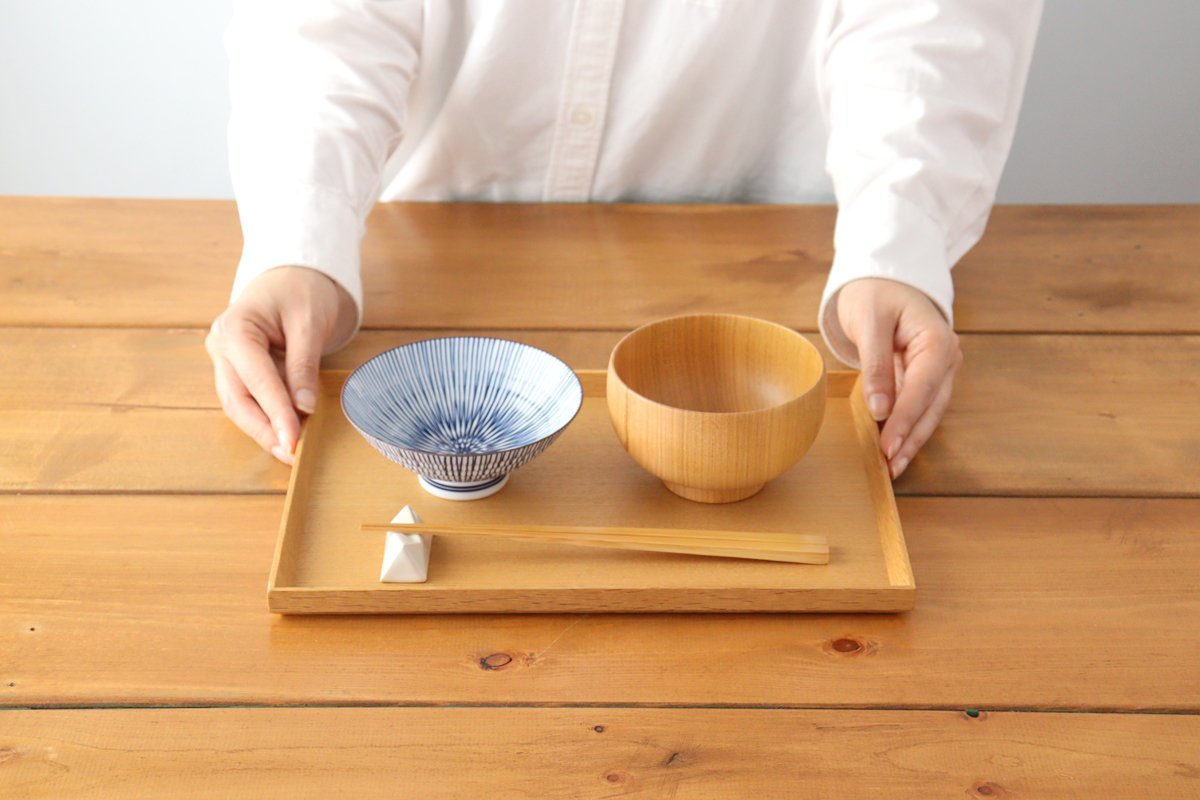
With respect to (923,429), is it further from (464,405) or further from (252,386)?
(252,386)

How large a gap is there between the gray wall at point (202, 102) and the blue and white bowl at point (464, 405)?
4.00 ft

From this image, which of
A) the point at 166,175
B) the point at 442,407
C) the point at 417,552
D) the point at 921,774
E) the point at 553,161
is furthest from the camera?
the point at 166,175

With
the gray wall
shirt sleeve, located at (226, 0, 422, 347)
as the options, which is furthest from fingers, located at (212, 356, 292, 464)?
the gray wall

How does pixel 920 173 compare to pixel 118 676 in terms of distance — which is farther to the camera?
pixel 920 173

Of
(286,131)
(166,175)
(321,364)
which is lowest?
(166,175)

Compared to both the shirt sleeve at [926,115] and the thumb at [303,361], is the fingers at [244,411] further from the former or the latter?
the shirt sleeve at [926,115]

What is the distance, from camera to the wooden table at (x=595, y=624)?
0.55 meters

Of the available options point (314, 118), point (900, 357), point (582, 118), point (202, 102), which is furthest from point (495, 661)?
point (202, 102)

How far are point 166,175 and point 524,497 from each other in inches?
56.4

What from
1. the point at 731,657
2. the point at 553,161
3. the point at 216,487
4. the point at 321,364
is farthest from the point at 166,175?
the point at 731,657

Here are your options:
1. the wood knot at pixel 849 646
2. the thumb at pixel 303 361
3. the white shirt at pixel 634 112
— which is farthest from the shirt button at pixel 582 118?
the wood knot at pixel 849 646

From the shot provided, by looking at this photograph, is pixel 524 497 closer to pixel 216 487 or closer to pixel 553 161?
pixel 216 487

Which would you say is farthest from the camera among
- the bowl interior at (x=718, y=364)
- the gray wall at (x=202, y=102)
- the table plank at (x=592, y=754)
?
the gray wall at (x=202, y=102)

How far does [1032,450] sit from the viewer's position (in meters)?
0.79
